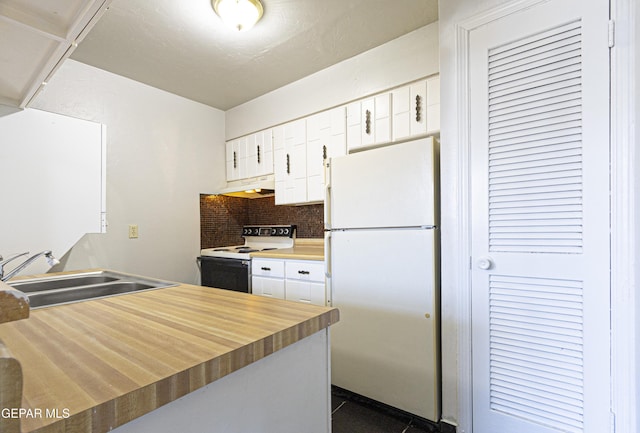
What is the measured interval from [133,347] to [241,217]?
3182 mm

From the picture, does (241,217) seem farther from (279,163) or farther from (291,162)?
(291,162)

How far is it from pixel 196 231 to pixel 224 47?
1.82m

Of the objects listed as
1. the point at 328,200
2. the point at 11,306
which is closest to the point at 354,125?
the point at 328,200

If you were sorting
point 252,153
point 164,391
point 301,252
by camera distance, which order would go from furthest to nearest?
point 252,153
point 301,252
point 164,391

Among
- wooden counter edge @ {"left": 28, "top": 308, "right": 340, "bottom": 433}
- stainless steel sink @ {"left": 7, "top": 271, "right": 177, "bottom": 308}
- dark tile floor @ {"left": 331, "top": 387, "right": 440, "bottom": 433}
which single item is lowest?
dark tile floor @ {"left": 331, "top": 387, "right": 440, "bottom": 433}

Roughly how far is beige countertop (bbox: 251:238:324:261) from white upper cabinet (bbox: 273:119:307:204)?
46 cm

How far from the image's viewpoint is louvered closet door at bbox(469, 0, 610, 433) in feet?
4.10

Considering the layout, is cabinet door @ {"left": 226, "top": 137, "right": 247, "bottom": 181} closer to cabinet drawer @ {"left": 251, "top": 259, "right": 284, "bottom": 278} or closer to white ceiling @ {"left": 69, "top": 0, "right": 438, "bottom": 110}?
white ceiling @ {"left": 69, "top": 0, "right": 438, "bottom": 110}

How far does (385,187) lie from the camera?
6.09 feet

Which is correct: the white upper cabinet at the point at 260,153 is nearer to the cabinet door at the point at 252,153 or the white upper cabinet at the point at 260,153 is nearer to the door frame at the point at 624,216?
the cabinet door at the point at 252,153

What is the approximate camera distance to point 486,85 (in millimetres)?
1516

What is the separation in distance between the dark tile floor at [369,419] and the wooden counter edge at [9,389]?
1679mm

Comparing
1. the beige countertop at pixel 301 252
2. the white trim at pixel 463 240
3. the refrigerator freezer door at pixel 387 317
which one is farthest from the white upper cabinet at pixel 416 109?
the beige countertop at pixel 301 252

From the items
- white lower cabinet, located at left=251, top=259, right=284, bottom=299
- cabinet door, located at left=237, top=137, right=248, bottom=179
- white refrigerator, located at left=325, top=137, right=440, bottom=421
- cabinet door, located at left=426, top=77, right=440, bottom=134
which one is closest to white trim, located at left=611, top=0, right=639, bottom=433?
white refrigerator, located at left=325, top=137, right=440, bottom=421
